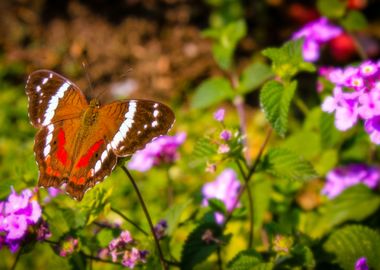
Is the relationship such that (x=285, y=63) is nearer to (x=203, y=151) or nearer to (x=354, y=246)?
(x=203, y=151)

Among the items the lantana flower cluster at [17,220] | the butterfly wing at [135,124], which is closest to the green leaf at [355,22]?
the butterfly wing at [135,124]

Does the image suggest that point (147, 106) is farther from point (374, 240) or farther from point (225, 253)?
point (225, 253)

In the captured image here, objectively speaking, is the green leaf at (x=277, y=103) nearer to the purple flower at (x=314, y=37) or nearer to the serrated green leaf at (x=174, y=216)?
the serrated green leaf at (x=174, y=216)

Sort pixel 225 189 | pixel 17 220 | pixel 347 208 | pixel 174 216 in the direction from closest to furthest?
pixel 17 220, pixel 174 216, pixel 347 208, pixel 225 189

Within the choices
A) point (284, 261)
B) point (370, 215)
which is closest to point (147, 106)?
point (284, 261)

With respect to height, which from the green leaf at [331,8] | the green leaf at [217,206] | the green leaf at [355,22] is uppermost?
the green leaf at [331,8]

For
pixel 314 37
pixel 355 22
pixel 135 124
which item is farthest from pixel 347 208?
pixel 135 124
